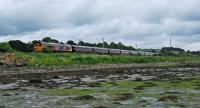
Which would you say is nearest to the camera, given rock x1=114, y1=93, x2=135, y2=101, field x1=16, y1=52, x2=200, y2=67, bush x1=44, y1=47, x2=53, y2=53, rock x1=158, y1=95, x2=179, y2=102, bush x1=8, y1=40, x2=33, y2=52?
rock x1=158, y1=95, x2=179, y2=102

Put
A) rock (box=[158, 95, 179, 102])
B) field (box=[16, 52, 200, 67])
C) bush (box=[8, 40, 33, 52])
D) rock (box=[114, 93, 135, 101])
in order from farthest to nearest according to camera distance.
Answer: bush (box=[8, 40, 33, 52]), field (box=[16, 52, 200, 67]), rock (box=[114, 93, 135, 101]), rock (box=[158, 95, 179, 102])

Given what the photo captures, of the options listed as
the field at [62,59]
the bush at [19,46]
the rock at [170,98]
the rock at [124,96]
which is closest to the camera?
the rock at [170,98]

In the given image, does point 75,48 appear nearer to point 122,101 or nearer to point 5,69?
point 5,69

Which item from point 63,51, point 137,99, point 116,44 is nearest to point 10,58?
point 63,51

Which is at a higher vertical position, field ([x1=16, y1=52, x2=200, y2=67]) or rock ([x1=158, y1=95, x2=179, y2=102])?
field ([x1=16, y1=52, x2=200, y2=67])

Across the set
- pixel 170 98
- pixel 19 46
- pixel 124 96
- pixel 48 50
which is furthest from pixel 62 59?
pixel 170 98

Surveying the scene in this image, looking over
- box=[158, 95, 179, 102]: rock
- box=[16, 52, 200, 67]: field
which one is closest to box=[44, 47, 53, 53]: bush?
box=[16, 52, 200, 67]: field

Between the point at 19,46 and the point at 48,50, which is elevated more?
the point at 19,46

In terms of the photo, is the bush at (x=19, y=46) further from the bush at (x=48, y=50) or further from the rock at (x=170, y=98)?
the rock at (x=170, y=98)

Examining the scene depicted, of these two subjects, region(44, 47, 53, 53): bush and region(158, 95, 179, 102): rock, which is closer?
region(158, 95, 179, 102): rock

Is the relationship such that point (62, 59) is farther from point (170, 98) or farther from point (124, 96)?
point (170, 98)

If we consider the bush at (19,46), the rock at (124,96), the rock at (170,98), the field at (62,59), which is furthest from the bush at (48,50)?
the rock at (170,98)

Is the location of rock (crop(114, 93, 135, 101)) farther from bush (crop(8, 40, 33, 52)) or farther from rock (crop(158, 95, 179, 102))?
bush (crop(8, 40, 33, 52))

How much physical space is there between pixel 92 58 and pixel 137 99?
66.0 m
